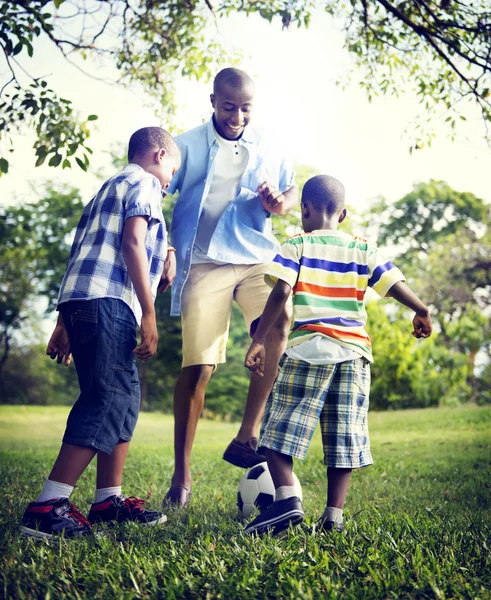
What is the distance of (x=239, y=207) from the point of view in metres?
4.26

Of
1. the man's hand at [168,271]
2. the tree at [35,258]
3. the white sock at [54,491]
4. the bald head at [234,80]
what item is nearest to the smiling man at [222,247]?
the bald head at [234,80]

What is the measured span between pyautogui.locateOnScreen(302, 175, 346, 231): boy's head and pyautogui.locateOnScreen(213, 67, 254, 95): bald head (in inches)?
39.4

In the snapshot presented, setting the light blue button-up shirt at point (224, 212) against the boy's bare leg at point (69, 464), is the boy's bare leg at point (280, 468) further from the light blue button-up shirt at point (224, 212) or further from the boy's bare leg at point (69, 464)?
the light blue button-up shirt at point (224, 212)

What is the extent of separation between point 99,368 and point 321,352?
103cm

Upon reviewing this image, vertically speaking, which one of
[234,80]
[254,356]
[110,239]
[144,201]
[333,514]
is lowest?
[333,514]

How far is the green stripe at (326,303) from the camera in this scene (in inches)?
125

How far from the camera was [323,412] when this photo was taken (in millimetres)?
3174

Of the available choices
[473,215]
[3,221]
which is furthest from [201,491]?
[473,215]

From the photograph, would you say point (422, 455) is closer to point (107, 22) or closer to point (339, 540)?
point (339, 540)

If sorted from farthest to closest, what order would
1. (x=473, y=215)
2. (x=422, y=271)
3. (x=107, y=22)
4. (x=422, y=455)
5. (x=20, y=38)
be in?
(x=473, y=215) < (x=422, y=271) < (x=422, y=455) < (x=107, y=22) < (x=20, y=38)

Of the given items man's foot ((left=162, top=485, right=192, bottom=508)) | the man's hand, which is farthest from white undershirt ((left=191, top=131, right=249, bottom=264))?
man's foot ((left=162, top=485, right=192, bottom=508))

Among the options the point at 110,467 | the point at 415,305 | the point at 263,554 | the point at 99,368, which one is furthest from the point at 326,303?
the point at 110,467

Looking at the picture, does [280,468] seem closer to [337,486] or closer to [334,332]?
[337,486]

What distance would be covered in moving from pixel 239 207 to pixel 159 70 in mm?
4174
